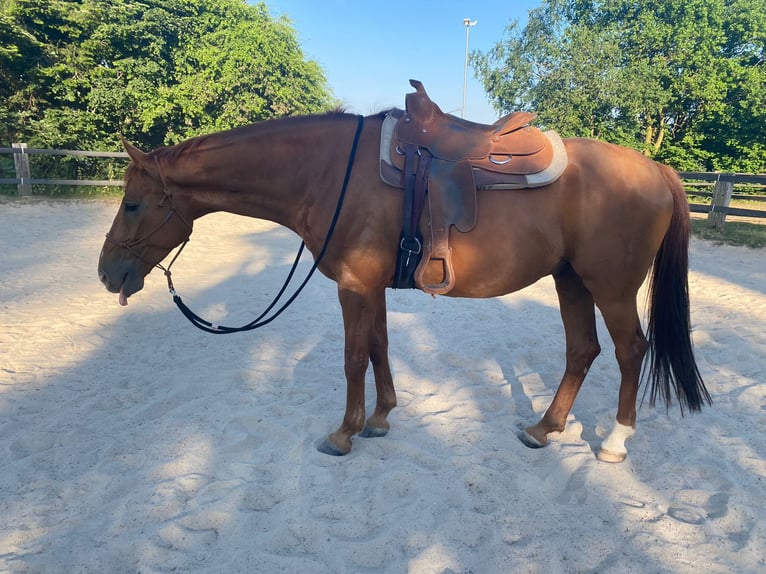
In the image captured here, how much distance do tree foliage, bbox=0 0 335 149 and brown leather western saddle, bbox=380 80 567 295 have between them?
1517cm

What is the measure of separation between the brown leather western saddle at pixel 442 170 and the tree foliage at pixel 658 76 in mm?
16705

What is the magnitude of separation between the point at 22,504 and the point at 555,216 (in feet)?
9.59

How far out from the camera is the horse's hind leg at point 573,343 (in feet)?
9.10

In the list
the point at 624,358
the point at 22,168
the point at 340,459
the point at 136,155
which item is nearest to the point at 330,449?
the point at 340,459

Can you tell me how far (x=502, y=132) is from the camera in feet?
8.04

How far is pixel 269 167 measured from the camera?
245 centimetres

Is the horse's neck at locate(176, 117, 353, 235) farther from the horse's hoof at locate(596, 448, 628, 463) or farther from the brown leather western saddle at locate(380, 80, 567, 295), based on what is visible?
the horse's hoof at locate(596, 448, 628, 463)

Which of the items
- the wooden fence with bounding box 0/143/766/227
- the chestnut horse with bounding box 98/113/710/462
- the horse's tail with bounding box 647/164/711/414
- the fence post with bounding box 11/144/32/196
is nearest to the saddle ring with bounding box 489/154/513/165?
the chestnut horse with bounding box 98/113/710/462

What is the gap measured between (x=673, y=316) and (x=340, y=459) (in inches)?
82.1

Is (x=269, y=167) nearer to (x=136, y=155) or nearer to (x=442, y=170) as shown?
(x=136, y=155)

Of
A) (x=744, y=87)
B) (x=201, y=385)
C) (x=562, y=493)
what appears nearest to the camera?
(x=562, y=493)

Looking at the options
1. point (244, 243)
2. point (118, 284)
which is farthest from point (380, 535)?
point (244, 243)

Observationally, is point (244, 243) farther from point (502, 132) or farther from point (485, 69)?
point (485, 69)

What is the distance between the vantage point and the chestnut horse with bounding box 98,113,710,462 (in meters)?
2.34
